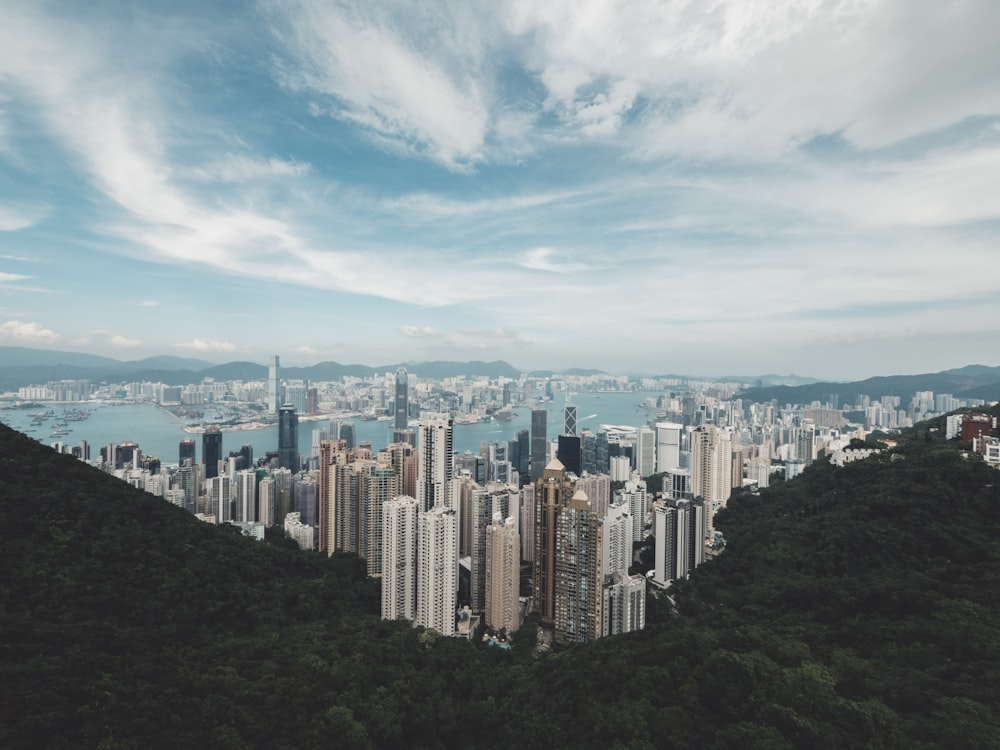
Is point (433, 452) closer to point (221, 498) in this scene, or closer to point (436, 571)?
point (436, 571)

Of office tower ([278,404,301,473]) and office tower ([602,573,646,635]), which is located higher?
office tower ([278,404,301,473])

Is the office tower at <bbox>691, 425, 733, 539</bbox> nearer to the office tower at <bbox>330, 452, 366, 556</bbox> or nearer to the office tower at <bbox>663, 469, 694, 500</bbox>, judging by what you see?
the office tower at <bbox>663, 469, 694, 500</bbox>

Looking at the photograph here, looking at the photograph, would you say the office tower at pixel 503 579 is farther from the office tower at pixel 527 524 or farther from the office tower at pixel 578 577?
the office tower at pixel 527 524

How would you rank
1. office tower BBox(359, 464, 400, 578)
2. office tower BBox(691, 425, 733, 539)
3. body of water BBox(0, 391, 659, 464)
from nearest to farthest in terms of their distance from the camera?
office tower BBox(359, 464, 400, 578), office tower BBox(691, 425, 733, 539), body of water BBox(0, 391, 659, 464)

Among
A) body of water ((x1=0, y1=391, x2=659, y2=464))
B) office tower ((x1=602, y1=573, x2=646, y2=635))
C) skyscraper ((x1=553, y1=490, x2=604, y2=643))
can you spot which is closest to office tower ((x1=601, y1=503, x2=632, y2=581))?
office tower ((x1=602, y1=573, x2=646, y2=635))

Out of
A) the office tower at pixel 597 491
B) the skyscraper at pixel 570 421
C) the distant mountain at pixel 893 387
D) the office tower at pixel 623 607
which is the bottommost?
the office tower at pixel 623 607

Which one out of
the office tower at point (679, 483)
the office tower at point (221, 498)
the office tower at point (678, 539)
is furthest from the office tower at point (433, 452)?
the office tower at point (679, 483)
